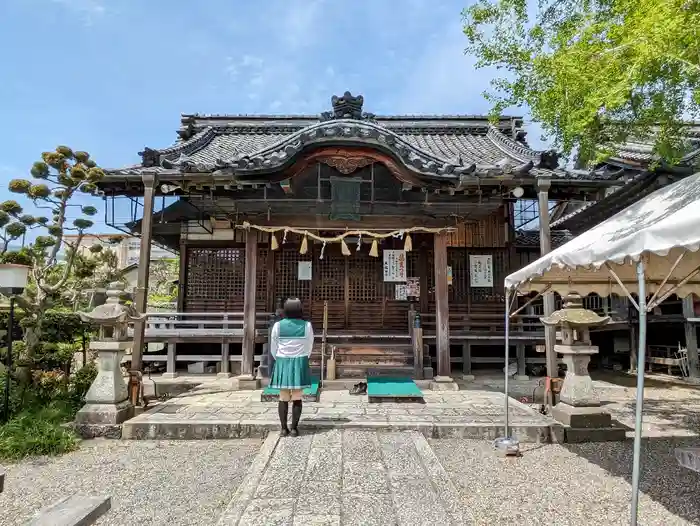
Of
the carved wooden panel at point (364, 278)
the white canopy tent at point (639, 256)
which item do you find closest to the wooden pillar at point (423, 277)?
the carved wooden panel at point (364, 278)

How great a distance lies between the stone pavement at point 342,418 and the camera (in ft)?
22.2

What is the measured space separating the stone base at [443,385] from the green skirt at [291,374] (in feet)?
15.3

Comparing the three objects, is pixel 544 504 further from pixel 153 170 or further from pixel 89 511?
pixel 153 170

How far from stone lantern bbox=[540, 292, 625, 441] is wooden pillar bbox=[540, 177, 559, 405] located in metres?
1.72

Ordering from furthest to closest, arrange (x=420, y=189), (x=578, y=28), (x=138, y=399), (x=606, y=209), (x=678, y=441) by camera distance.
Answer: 1. (x=606, y=209)
2. (x=420, y=189)
3. (x=138, y=399)
4. (x=678, y=441)
5. (x=578, y=28)

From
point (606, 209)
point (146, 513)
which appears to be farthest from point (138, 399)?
point (606, 209)

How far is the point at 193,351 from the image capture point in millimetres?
13406

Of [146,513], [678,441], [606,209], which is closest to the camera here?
[146,513]

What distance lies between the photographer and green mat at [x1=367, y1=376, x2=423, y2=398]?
28.0 feet

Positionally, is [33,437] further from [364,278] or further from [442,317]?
[364,278]

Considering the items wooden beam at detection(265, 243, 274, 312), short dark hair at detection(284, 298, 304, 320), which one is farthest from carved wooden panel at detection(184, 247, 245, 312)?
short dark hair at detection(284, 298, 304, 320)

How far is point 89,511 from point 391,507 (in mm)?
2839

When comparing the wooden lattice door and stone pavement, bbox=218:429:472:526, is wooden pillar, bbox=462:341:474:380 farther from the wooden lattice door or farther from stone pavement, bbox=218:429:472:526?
stone pavement, bbox=218:429:472:526

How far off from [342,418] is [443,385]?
374cm
